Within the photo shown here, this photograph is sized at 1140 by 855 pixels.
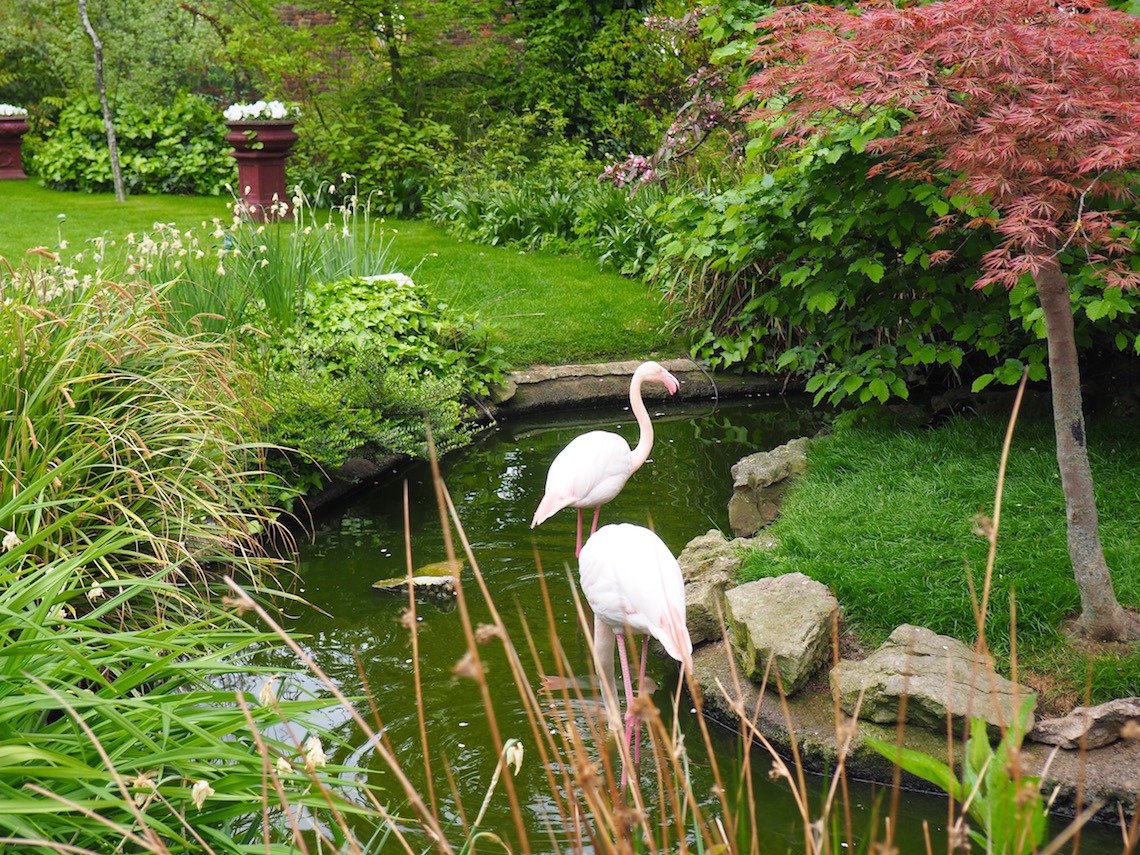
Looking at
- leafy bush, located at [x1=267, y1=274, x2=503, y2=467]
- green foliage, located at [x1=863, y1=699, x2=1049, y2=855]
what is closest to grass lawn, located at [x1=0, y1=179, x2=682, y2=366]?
leafy bush, located at [x1=267, y1=274, x2=503, y2=467]

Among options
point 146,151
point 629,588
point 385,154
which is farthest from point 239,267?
point 146,151

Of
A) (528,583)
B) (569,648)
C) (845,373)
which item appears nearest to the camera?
(569,648)

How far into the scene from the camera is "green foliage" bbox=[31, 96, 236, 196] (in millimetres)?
12719

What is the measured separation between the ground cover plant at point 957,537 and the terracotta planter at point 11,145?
11812 mm

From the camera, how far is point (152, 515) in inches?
142

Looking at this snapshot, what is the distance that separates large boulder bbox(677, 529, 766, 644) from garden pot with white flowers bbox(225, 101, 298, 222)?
24.2 ft

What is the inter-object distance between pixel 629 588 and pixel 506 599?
1271mm

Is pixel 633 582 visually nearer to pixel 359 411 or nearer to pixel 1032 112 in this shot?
pixel 1032 112

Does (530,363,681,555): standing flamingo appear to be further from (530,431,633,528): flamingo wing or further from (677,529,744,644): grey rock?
(677,529,744,644): grey rock

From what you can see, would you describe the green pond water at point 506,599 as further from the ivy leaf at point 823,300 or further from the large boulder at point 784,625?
the ivy leaf at point 823,300

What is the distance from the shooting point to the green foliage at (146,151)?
12719 mm

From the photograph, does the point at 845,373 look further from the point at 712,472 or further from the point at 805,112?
the point at 805,112

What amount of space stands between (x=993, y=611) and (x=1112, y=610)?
0.35m

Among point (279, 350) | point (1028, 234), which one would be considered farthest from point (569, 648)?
point (279, 350)
